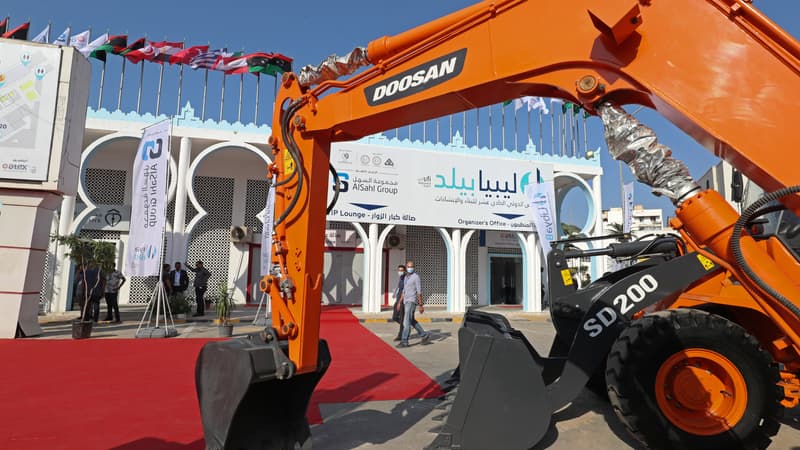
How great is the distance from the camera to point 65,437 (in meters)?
3.79

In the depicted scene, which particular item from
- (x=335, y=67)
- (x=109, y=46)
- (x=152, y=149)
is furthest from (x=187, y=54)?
(x=335, y=67)

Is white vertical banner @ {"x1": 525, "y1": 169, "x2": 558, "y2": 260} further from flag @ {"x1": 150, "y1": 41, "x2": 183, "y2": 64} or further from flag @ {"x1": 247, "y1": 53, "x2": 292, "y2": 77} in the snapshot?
flag @ {"x1": 150, "y1": 41, "x2": 183, "y2": 64}

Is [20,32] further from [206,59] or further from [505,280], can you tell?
[505,280]

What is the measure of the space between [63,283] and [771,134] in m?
16.7

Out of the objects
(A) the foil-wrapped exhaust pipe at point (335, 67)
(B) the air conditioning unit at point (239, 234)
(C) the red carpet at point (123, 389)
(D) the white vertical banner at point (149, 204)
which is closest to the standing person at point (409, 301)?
(C) the red carpet at point (123, 389)

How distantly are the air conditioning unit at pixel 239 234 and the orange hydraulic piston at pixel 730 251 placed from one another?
16791 mm

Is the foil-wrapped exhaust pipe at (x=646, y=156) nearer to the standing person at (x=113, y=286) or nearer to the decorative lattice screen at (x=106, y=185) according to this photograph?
the standing person at (x=113, y=286)

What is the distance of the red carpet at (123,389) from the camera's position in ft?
12.6

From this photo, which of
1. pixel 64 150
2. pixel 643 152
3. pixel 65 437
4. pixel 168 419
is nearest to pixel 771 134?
pixel 643 152

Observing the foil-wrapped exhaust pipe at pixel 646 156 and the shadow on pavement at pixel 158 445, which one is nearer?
the foil-wrapped exhaust pipe at pixel 646 156

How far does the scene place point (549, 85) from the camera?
2.42 m

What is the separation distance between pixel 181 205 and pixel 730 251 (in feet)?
50.3

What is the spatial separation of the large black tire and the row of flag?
16312mm

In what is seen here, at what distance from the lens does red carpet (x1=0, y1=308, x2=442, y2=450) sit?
3.85 meters
